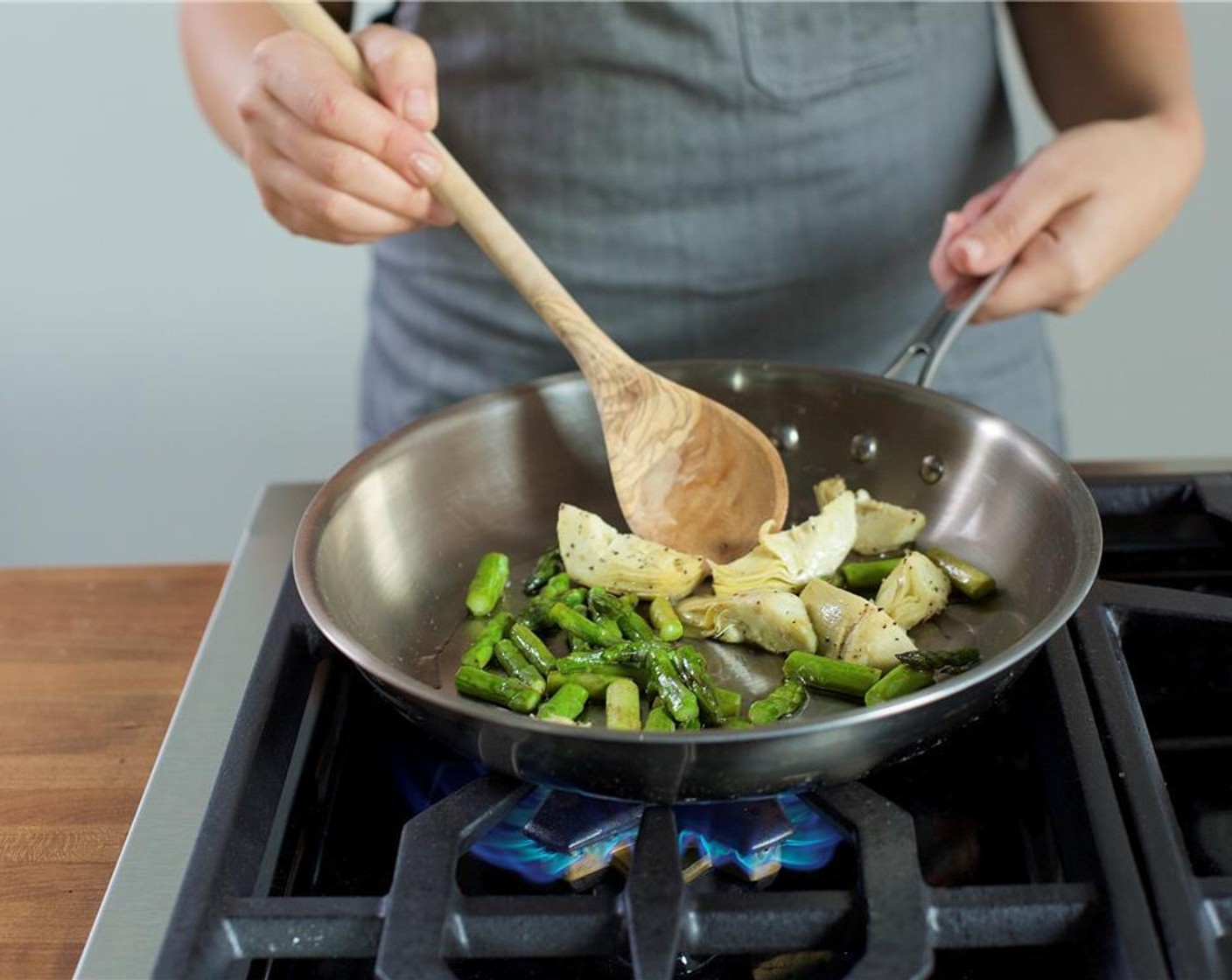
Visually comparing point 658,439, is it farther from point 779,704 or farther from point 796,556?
point 779,704

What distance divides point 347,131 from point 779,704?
501 millimetres

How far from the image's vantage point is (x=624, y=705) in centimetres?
83

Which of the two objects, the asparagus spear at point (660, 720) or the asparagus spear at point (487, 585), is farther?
the asparagus spear at point (487, 585)

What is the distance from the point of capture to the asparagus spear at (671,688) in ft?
2.67

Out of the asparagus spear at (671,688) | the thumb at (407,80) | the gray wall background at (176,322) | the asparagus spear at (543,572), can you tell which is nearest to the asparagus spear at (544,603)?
the asparagus spear at (543,572)

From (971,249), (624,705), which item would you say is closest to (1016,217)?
(971,249)

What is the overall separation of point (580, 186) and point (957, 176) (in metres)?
0.38

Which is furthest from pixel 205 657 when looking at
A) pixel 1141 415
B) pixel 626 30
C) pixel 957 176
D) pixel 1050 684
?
pixel 1141 415

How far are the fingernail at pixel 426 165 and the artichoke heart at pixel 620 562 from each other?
0.26 metres

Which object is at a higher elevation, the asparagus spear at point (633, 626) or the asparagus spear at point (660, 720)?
the asparagus spear at point (660, 720)

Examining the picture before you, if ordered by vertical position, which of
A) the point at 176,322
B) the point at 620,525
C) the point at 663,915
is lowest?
the point at 176,322

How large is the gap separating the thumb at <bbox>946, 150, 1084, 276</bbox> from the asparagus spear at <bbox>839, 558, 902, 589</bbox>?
266 mm

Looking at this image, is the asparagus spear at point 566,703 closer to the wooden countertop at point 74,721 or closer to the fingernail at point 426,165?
the wooden countertop at point 74,721

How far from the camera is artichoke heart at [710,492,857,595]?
3.11ft
